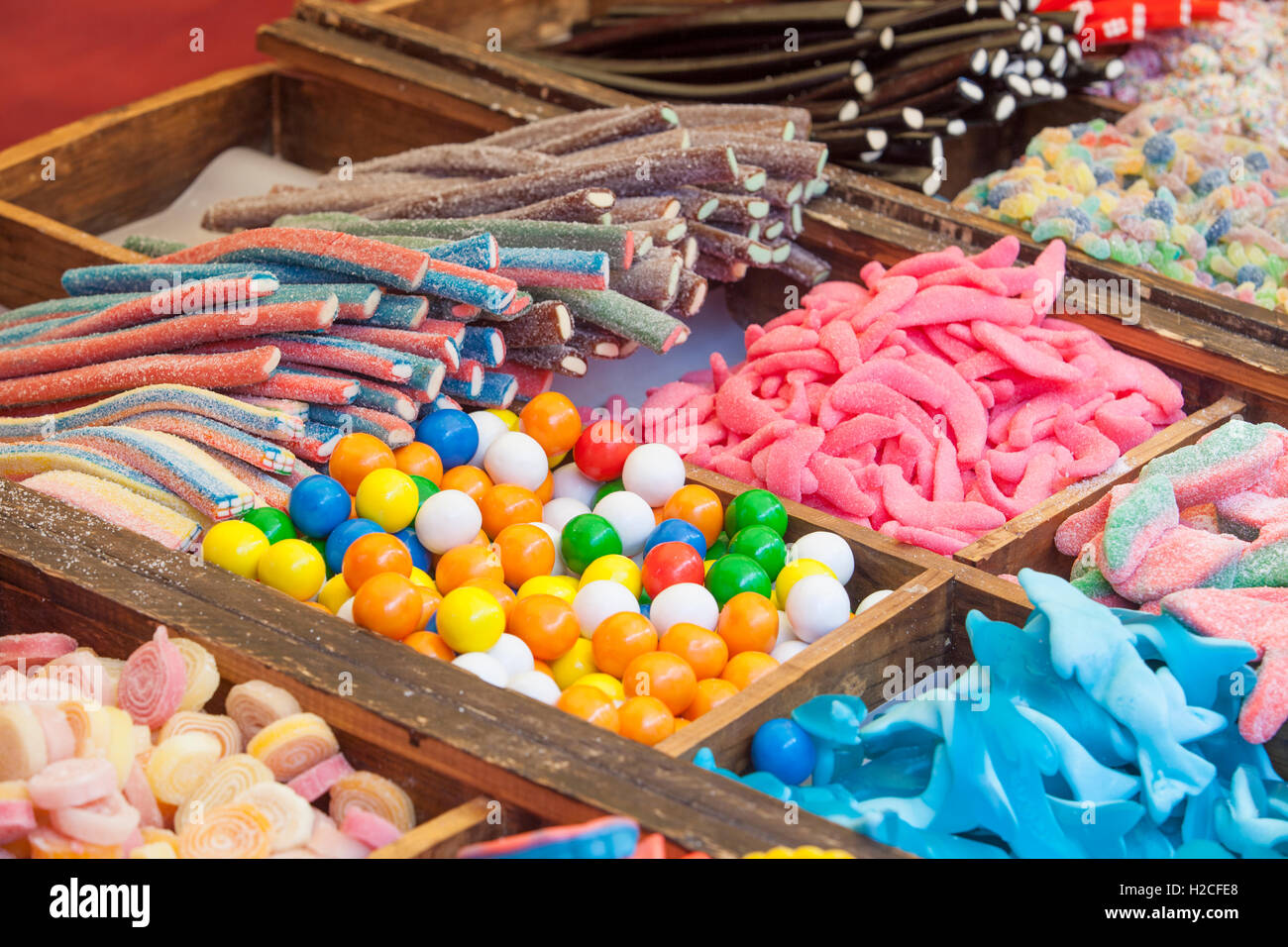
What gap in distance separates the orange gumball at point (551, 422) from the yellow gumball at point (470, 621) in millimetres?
445

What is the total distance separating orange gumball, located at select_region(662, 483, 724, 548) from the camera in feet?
5.74

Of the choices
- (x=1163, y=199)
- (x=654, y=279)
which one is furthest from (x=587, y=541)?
(x=1163, y=199)

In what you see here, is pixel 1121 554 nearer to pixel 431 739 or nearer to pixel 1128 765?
pixel 1128 765

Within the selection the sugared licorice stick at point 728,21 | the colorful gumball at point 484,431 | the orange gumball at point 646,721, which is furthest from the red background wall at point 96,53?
the orange gumball at point 646,721

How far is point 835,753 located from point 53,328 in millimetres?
1319

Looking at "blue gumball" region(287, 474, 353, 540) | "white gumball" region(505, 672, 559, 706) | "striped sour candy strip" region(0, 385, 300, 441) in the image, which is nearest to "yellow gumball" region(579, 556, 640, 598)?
"white gumball" region(505, 672, 559, 706)

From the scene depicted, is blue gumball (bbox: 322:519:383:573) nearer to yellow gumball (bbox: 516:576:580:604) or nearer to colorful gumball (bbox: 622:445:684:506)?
yellow gumball (bbox: 516:576:580:604)

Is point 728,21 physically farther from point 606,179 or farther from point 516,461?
point 516,461

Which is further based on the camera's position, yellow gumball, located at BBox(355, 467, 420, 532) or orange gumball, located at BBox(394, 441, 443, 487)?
orange gumball, located at BBox(394, 441, 443, 487)

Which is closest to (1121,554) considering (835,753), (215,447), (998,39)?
(835,753)

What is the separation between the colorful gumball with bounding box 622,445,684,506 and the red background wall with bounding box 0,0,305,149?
2.28 metres

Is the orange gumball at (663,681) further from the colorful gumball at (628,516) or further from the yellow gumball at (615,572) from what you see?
the colorful gumball at (628,516)

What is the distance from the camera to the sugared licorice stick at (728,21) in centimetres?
271

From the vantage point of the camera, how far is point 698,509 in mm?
1746
